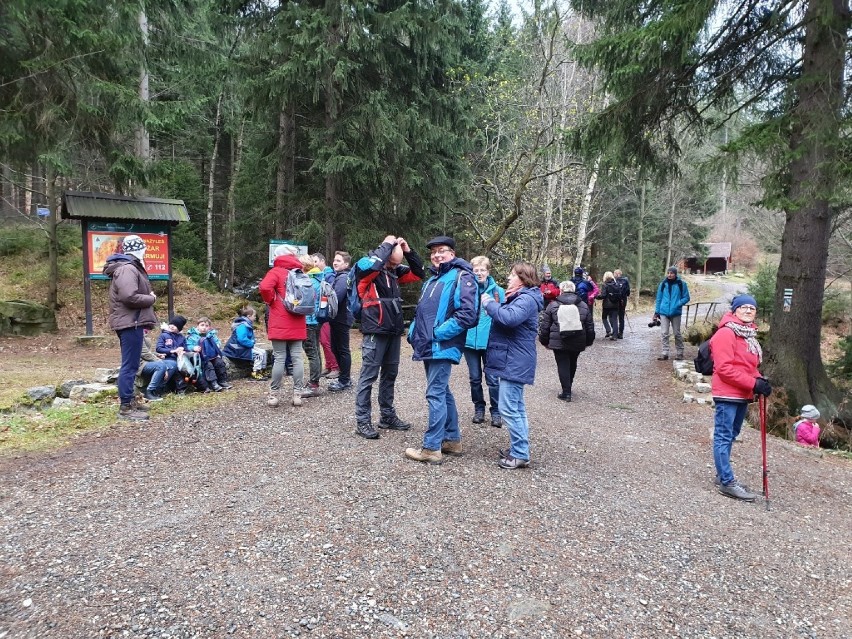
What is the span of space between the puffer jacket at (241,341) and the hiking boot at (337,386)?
1.56 m

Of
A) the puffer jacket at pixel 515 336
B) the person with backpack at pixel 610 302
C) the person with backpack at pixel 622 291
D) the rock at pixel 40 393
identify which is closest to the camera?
the puffer jacket at pixel 515 336

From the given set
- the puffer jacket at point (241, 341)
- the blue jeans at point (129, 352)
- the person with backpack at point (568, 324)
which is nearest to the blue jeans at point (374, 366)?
the blue jeans at point (129, 352)

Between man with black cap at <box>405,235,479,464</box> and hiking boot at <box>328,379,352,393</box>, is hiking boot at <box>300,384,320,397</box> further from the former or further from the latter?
man with black cap at <box>405,235,479,464</box>

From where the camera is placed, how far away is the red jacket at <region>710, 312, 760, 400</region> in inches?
181

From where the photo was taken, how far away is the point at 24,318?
37.9 ft

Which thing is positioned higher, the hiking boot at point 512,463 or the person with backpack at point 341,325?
the person with backpack at point 341,325

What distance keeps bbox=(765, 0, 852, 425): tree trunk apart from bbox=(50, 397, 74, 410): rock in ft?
30.8

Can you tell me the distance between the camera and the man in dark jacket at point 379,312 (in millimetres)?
5304

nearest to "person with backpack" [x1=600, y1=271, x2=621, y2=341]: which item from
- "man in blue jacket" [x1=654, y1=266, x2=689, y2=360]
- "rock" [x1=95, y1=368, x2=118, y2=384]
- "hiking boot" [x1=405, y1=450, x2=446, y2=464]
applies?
"man in blue jacket" [x1=654, y1=266, x2=689, y2=360]

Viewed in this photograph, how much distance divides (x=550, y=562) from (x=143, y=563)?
246cm

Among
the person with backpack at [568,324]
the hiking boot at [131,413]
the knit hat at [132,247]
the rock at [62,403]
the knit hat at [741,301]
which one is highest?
the knit hat at [132,247]

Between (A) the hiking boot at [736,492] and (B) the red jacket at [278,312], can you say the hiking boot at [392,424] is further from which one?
(A) the hiking boot at [736,492]

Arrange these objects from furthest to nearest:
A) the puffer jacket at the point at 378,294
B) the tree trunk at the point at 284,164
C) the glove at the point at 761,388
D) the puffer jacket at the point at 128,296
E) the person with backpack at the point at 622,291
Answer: the tree trunk at the point at 284,164 < the person with backpack at the point at 622,291 < the puffer jacket at the point at 128,296 < the puffer jacket at the point at 378,294 < the glove at the point at 761,388

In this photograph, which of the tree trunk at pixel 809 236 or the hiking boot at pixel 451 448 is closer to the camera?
the hiking boot at pixel 451 448
